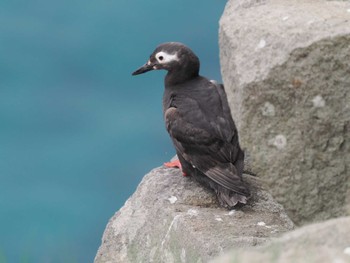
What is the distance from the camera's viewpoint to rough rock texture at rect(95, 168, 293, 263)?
744 centimetres

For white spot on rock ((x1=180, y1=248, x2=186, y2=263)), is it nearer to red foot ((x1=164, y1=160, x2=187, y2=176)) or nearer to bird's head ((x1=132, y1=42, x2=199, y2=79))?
red foot ((x1=164, y1=160, x2=187, y2=176))

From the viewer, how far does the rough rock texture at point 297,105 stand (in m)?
6.22

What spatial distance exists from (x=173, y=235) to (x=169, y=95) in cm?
163

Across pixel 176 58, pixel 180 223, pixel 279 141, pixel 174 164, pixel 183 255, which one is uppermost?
pixel 176 58

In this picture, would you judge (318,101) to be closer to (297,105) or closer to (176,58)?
(297,105)

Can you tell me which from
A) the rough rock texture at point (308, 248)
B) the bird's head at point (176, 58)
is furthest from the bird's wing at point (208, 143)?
the rough rock texture at point (308, 248)

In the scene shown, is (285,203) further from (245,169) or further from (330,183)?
(245,169)

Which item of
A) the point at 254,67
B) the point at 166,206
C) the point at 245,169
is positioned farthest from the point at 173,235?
the point at 254,67

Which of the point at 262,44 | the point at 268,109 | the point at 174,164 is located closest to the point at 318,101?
the point at 268,109

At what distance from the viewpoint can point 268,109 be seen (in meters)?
6.27

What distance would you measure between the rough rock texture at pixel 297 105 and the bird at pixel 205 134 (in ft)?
5.03

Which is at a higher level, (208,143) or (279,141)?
(279,141)

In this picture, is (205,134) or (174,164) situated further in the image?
(174,164)

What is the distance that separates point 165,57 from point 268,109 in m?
2.97
